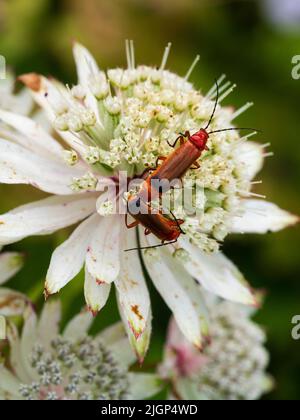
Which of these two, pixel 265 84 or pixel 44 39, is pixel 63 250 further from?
pixel 265 84

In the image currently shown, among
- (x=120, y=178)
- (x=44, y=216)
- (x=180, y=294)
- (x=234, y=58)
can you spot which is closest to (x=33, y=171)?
(x=44, y=216)

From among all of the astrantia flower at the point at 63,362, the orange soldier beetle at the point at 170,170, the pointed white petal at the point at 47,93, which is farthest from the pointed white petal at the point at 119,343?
the pointed white petal at the point at 47,93

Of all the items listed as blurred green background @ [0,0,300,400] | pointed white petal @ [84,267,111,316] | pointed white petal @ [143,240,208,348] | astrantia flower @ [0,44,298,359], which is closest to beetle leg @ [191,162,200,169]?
astrantia flower @ [0,44,298,359]

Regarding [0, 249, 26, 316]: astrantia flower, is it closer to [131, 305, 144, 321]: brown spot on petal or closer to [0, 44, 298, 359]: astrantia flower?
[0, 44, 298, 359]: astrantia flower

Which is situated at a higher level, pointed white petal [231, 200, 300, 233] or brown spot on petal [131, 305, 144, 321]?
pointed white petal [231, 200, 300, 233]

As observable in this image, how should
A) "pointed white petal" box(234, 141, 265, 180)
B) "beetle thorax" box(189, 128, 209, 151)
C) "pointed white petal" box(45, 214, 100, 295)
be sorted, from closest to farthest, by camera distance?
1. "pointed white petal" box(45, 214, 100, 295)
2. "beetle thorax" box(189, 128, 209, 151)
3. "pointed white petal" box(234, 141, 265, 180)

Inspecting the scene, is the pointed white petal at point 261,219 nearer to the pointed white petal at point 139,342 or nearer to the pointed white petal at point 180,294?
the pointed white petal at point 180,294

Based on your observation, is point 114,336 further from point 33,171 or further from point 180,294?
point 33,171
